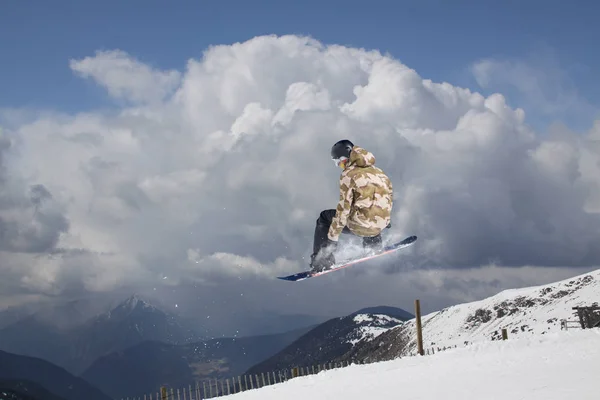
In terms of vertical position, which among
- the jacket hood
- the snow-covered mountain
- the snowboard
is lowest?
the snow-covered mountain

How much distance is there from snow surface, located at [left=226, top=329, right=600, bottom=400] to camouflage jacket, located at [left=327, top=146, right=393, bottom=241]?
4.21 metres

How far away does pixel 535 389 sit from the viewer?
1016 cm

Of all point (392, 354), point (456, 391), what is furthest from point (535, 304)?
point (456, 391)

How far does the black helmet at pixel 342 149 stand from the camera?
8750mm

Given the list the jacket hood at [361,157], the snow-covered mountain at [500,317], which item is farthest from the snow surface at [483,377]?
the snow-covered mountain at [500,317]

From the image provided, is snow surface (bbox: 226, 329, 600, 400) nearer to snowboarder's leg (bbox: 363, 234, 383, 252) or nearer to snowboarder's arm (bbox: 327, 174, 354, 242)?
snowboarder's leg (bbox: 363, 234, 383, 252)

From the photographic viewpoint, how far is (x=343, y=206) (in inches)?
366

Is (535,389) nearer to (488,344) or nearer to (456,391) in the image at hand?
(456,391)

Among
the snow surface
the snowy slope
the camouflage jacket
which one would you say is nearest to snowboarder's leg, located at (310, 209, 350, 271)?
the camouflage jacket

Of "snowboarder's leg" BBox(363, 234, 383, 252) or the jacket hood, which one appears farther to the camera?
"snowboarder's leg" BBox(363, 234, 383, 252)

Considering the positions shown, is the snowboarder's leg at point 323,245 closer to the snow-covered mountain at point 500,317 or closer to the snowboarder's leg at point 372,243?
the snowboarder's leg at point 372,243

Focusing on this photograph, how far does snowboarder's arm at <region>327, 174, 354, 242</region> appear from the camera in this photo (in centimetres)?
912

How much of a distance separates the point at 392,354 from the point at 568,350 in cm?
15093

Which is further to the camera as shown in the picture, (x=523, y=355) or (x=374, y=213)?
(x=523, y=355)
